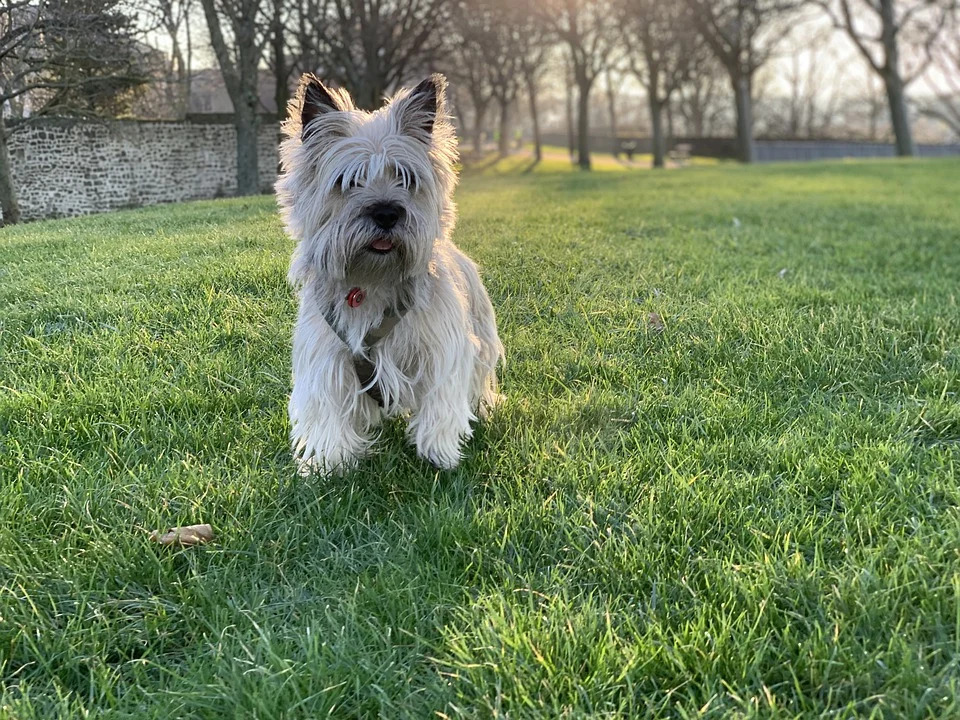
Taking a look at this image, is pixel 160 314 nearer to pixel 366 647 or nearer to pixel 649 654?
pixel 366 647

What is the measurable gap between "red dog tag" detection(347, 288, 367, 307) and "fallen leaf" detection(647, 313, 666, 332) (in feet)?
8.22

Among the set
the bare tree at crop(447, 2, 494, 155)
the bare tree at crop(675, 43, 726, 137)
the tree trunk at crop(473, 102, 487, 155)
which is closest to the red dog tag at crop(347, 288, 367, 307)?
the bare tree at crop(447, 2, 494, 155)

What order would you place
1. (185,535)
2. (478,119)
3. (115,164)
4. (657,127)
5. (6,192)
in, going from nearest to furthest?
1. (185,535)
2. (6,192)
3. (115,164)
4. (657,127)
5. (478,119)

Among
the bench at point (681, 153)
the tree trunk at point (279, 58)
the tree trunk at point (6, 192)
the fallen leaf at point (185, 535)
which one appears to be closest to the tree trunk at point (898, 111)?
the bench at point (681, 153)

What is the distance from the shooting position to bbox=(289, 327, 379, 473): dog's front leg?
296cm

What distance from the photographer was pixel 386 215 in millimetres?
2787

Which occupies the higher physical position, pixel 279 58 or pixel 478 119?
pixel 478 119

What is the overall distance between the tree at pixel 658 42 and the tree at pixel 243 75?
17477 millimetres

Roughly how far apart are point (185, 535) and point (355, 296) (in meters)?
1.21

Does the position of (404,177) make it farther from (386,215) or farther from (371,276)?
(371,276)

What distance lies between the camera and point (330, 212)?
2.92 metres

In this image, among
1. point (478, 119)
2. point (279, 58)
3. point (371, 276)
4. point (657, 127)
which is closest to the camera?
point (371, 276)

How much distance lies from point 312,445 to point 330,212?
1.07 metres

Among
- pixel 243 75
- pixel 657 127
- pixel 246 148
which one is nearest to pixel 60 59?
pixel 246 148
